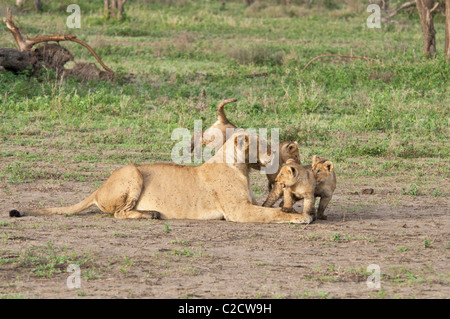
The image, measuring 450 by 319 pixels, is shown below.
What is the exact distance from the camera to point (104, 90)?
41.3 ft

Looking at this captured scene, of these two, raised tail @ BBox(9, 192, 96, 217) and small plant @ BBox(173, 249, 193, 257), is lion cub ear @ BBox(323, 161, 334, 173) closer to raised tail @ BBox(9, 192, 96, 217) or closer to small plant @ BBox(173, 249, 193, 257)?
small plant @ BBox(173, 249, 193, 257)

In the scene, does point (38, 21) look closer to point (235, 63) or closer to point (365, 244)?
point (235, 63)

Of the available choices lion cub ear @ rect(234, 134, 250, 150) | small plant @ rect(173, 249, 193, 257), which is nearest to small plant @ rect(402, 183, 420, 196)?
lion cub ear @ rect(234, 134, 250, 150)

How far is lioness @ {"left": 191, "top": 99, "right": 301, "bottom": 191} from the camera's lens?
6786mm

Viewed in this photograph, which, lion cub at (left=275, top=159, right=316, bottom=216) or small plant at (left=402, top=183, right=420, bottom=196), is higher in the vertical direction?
lion cub at (left=275, top=159, right=316, bottom=216)

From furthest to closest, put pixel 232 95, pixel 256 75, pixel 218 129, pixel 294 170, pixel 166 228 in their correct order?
pixel 256 75 → pixel 232 95 → pixel 218 129 → pixel 294 170 → pixel 166 228

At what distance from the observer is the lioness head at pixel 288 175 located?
6.27 meters

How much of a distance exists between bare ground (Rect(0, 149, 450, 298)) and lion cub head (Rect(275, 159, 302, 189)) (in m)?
0.37

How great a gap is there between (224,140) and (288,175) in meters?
1.11

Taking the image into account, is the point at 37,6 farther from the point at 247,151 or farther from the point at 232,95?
the point at 247,151

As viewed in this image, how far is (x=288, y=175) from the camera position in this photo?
6.29 m

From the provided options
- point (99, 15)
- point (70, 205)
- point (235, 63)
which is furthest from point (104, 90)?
point (99, 15)

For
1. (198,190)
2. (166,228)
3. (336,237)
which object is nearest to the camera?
(336,237)

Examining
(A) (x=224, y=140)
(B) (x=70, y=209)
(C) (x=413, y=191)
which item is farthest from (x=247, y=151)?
(C) (x=413, y=191)
